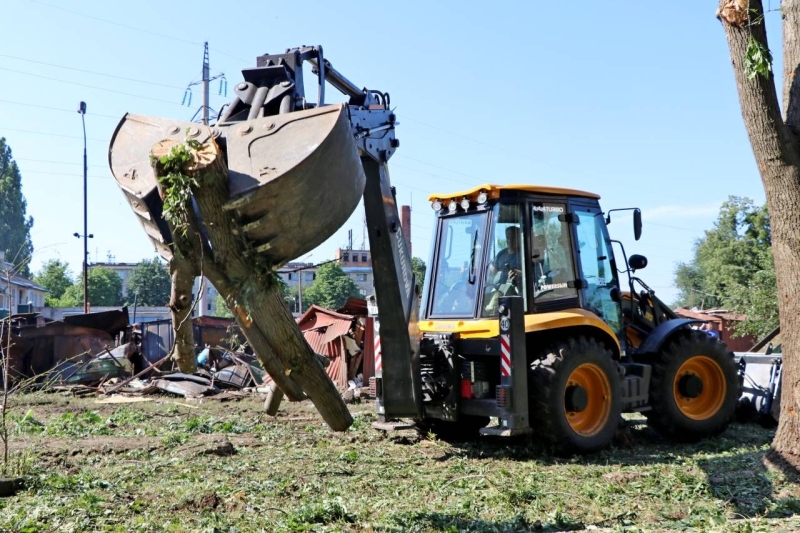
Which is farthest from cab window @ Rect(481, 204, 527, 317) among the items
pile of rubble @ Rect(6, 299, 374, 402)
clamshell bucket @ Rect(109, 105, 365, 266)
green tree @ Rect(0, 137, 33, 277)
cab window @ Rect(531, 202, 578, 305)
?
green tree @ Rect(0, 137, 33, 277)

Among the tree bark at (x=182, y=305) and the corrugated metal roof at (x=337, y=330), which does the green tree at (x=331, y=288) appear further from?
the tree bark at (x=182, y=305)

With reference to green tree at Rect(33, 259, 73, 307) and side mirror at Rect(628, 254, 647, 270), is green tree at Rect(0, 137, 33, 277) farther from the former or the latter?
side mirror at Rect(628, 254, 647, 270)

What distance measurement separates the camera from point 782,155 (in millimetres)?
7039

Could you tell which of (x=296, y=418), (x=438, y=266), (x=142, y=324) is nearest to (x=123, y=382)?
(x=142, y=324)

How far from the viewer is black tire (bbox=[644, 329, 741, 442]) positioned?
9281 mm

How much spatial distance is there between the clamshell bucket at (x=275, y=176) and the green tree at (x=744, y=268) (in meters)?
20.5

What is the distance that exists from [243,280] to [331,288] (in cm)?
6581

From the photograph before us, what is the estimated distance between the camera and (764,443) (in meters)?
9.16

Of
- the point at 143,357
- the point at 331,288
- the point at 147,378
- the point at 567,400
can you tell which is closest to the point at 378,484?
the point at 567,400

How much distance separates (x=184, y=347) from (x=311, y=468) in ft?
6.41

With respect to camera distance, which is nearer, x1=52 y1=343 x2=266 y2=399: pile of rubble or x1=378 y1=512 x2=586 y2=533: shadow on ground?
x1=378 y1=512 x2=586 y2=533: shadow on ground

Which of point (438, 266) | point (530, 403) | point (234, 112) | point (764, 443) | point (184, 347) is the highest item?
point (234, 112)

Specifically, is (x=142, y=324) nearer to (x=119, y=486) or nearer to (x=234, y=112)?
(x=119, y=486)

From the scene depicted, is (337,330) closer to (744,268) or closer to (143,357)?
(143,357)
